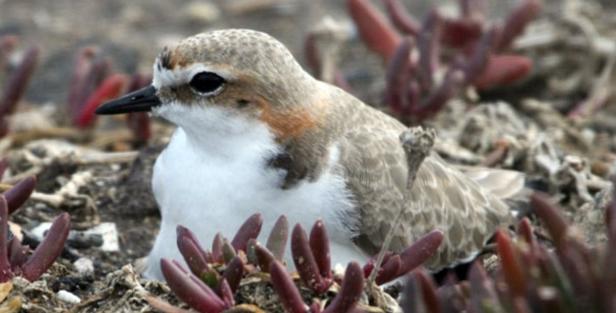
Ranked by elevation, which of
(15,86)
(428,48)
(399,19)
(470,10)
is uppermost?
(470,10)

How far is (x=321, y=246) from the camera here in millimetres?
4730

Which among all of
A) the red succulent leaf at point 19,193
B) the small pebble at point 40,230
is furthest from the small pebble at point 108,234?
the red succulent leaf at point 19,193

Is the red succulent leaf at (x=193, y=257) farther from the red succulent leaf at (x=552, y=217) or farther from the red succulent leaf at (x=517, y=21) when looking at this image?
the red succulent leaf at (x=517, y=21)

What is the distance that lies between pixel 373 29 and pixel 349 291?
3948 millimetres

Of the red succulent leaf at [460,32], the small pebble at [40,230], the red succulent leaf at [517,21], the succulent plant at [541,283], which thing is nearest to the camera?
the succulent plant at [541,283]

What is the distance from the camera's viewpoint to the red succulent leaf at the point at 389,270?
4883mm

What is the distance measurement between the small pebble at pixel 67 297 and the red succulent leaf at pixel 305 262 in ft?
3.44

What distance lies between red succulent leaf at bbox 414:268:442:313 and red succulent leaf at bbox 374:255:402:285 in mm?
798

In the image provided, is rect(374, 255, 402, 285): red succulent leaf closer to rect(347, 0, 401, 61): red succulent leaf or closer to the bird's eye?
the bird's eye

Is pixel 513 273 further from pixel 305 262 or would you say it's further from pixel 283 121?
pixel 283 121

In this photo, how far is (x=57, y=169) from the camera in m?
6.96

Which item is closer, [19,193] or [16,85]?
[19,193]

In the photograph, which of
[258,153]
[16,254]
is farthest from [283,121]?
[16,254]

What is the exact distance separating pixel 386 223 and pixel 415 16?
472cm
